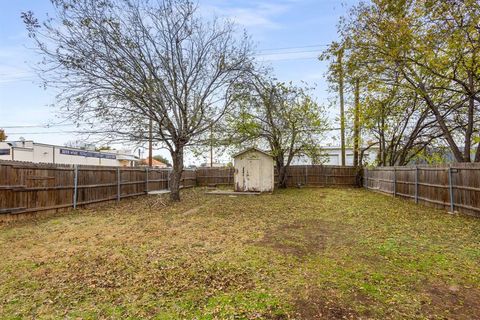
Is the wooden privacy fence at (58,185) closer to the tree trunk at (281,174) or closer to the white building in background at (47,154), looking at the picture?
the tree trunk at (281,174)

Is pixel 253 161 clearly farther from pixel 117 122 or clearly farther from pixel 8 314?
pixel 8 314

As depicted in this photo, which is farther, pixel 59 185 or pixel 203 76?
pixel 203 76

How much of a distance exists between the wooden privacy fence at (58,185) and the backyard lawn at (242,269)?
0.88m

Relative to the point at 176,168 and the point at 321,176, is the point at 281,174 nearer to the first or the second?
the point at 321,176

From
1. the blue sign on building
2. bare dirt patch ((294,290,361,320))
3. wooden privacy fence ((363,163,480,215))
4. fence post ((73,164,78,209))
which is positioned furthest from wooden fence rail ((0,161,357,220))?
the blue sign on building

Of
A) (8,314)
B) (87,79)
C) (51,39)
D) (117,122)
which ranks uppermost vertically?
(51,39)

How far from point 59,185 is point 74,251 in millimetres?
4727

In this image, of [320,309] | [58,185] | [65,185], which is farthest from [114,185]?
[320,309]

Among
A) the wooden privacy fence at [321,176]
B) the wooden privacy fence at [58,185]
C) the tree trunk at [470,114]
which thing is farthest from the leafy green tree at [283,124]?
the tree trunk at [470,114]

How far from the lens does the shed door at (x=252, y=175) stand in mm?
15266

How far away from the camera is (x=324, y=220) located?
24.8 feet

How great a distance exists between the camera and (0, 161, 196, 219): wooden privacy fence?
7332mm

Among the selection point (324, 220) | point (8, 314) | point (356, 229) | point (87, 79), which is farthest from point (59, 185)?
point (356, 229)

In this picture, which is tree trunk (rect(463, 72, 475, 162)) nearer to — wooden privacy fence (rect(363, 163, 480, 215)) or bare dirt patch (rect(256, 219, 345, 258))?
wooden privacy fence (rect(363, 163, 480, 215))
